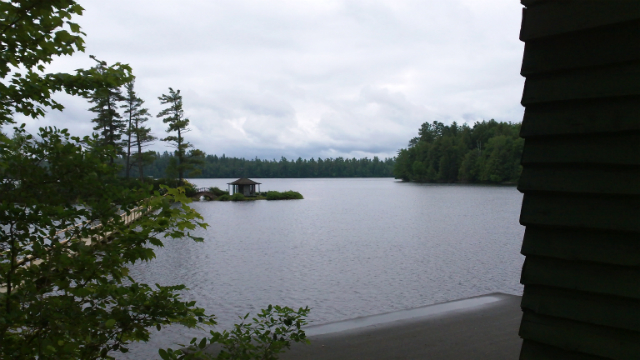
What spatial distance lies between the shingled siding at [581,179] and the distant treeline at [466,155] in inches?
3736

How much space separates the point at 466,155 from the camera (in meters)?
113

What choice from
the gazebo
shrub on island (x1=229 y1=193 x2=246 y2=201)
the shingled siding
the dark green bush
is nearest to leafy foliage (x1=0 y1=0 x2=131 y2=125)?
the shingled siding

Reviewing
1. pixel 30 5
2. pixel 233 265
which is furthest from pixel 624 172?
pixel 233 265

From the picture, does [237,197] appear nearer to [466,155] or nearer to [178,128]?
[178,128]

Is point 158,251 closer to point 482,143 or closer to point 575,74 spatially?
point 575,74

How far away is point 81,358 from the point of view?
8.14ft

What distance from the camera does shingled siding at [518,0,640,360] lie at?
2.02 meters

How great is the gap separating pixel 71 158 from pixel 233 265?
16088mm

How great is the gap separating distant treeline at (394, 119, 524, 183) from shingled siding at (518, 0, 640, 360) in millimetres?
94904

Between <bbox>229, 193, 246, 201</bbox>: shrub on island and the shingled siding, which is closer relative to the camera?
the shingled siding

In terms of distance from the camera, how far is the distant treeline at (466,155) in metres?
102

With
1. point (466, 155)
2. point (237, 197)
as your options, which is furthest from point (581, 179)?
point (466, 155)

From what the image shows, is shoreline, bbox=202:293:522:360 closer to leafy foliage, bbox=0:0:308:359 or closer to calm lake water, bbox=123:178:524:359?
calm lake water, bbox=123:178:524:359

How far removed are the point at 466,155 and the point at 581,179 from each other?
381 ft
